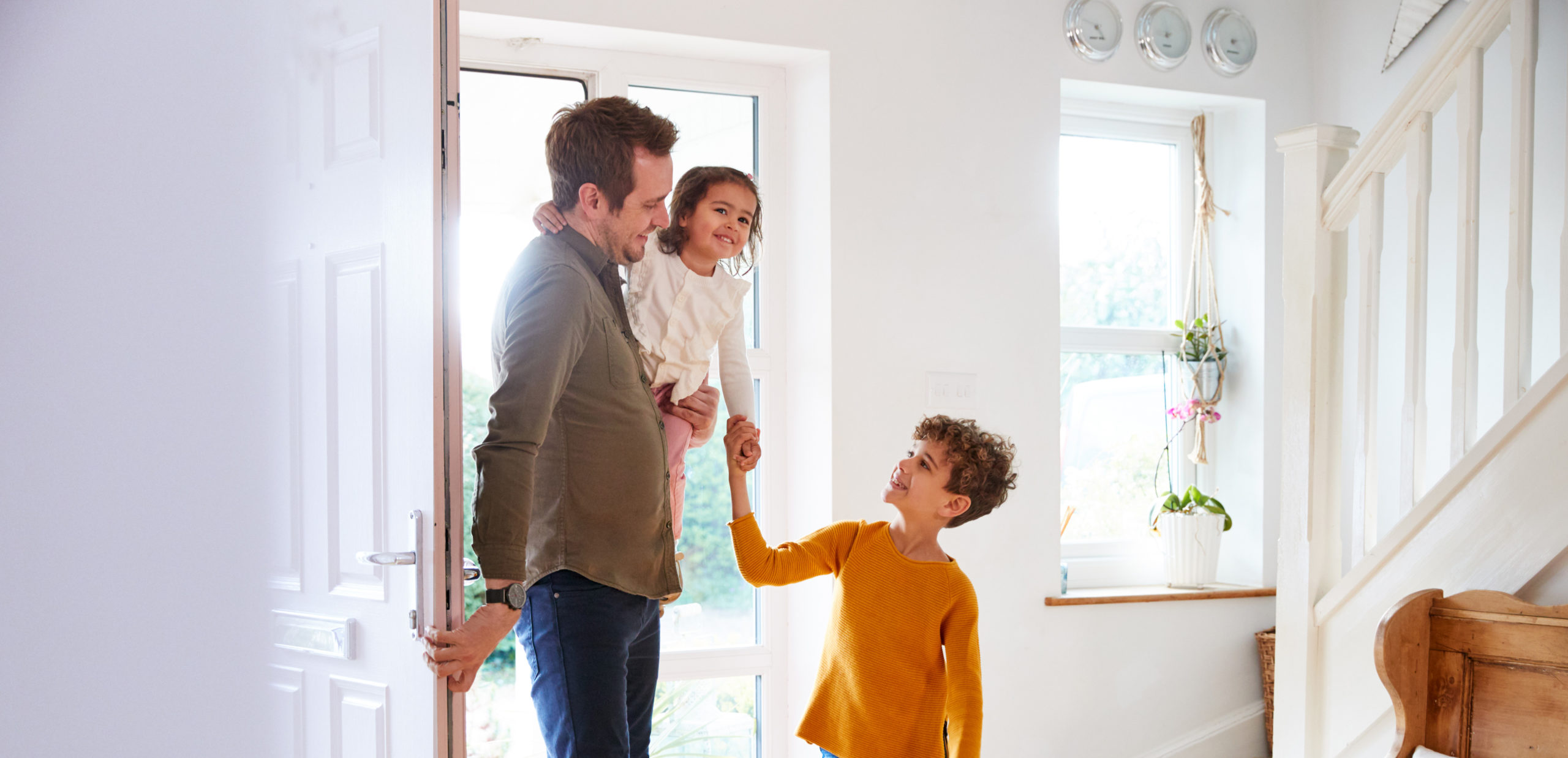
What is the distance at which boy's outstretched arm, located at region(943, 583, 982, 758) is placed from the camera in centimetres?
173

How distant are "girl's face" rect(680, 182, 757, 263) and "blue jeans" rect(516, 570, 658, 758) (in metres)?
0.57

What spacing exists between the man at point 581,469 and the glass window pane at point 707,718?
140cm

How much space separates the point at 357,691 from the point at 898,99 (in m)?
2.04

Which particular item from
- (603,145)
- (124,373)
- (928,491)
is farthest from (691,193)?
(124,373)

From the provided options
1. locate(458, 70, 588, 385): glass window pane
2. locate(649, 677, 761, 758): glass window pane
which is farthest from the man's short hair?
locate(649, 677, 761, 758): glass window pane

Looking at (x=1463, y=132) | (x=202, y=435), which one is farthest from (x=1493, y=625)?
(x=202, y=435)

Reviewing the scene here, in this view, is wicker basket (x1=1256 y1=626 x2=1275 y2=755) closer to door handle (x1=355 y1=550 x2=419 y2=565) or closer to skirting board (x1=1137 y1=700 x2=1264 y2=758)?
skirting board (x1=1137 y1=700 x2=1264 y2=758)

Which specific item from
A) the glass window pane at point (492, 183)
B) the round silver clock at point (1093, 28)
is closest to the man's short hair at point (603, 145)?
the glass window pane at point (492, 183)

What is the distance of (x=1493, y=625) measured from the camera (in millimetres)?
1792

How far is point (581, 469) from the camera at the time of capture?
1.31 metres

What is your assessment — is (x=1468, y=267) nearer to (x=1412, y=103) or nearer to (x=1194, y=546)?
(x=1412, y=103)

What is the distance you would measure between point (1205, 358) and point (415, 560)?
2.71 meters

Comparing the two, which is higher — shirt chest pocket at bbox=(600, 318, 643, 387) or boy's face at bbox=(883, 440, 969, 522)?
shirt chest pocket at bbox=(600, 318, 643, 387)

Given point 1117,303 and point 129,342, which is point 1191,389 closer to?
point 1117,303
